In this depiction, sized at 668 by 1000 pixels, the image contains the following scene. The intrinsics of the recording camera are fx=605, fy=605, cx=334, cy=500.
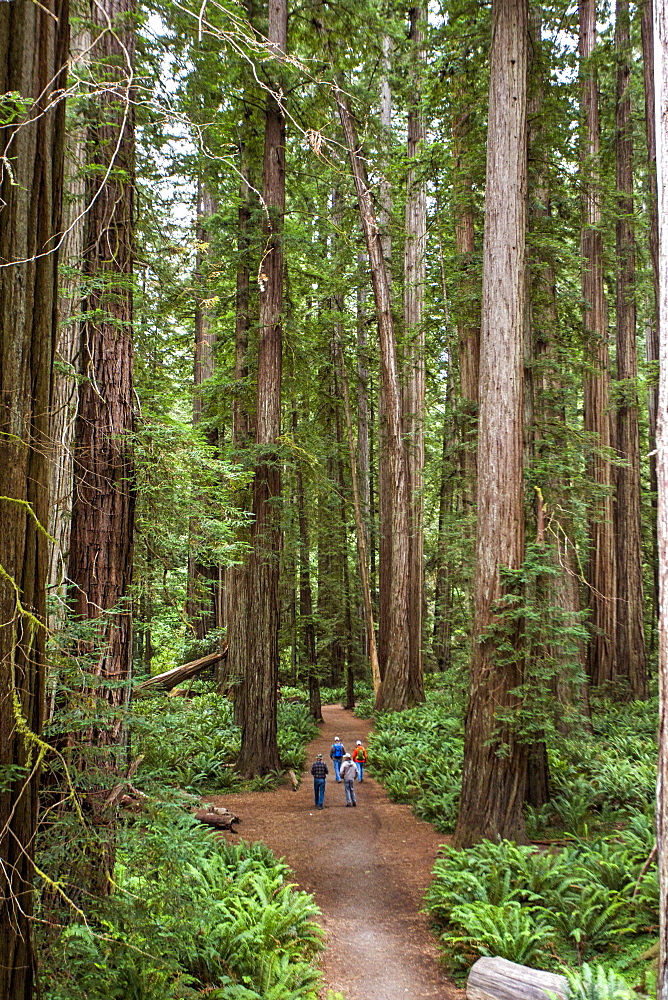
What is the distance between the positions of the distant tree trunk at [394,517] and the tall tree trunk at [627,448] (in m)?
5.45

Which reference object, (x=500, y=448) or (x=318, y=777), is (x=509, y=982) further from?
(x=318, y=777)

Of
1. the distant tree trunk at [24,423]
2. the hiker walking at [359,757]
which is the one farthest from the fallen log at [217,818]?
the distant tree trunk at [24,423]

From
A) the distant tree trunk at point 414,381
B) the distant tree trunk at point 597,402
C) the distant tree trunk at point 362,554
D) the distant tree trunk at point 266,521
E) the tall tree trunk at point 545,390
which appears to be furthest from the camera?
the distant tree trunk at point 362,554

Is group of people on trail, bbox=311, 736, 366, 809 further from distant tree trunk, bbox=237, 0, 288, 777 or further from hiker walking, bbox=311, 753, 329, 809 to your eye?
distant tree trunk, bbox=237, 0, 288, 777

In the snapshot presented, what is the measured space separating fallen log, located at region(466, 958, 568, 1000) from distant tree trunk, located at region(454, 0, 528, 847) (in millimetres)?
2001

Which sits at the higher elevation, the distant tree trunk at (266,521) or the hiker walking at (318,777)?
the distant tree trunk at (266,521)

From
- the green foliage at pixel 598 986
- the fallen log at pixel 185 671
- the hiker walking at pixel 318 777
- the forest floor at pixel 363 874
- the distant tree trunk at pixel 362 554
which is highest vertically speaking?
the distant tree trunk at pixel 362 554

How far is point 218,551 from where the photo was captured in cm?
500

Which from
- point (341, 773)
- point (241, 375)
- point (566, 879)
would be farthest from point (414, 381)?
point (566, 879)

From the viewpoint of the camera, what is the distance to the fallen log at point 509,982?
4.71 metres

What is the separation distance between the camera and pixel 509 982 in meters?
4.91

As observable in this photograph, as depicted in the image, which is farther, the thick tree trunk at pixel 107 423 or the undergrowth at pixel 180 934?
the thick tree trunk at pixel 107 423

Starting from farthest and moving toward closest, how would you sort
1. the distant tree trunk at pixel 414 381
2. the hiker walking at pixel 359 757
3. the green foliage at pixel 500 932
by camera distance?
1. the distant tree trunk at pixel 414 381
2. the hiker walking at pixel 359 757
3. the green foliage at pixel 500 932

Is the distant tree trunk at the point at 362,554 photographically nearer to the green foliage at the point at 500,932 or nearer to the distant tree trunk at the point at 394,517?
→ the distant tree trunk at the point at 394,517
